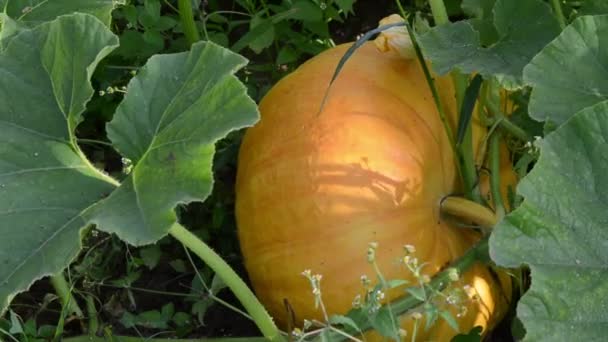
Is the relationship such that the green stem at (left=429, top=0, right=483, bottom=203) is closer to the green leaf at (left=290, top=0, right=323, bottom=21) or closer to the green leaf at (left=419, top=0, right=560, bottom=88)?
the green leaf at (left=419, top=0, right=560, bottom=88)

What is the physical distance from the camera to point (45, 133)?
1622mm

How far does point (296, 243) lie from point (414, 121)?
0.92 ft

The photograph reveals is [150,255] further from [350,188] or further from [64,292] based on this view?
[350,188]

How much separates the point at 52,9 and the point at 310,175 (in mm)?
511

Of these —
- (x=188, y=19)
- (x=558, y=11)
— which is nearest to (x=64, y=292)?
(x=188, y=19)

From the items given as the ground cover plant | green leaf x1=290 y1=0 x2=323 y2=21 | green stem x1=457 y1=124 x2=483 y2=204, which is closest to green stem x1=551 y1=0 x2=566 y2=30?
the ground cover plant

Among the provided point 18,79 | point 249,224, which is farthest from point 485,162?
point 18,79

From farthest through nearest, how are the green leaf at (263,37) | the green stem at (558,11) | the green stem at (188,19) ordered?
1. the green leaf at (263,37)
2. the green stem at (188,19)
3. the green stem at (558,11)

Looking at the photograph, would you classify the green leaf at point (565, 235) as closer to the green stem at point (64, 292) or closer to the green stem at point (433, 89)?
the green stem at point (433, 89)

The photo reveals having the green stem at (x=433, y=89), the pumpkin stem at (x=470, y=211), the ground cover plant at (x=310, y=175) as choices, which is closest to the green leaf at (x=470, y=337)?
the ground cover plant at (x=310, y=175)

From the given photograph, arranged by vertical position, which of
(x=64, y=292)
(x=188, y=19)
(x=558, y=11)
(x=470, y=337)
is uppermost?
(x=188, y=19)

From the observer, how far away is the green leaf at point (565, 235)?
142 cm

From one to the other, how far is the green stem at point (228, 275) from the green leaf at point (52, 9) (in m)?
0.46

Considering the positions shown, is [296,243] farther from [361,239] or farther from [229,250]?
[229,250]
